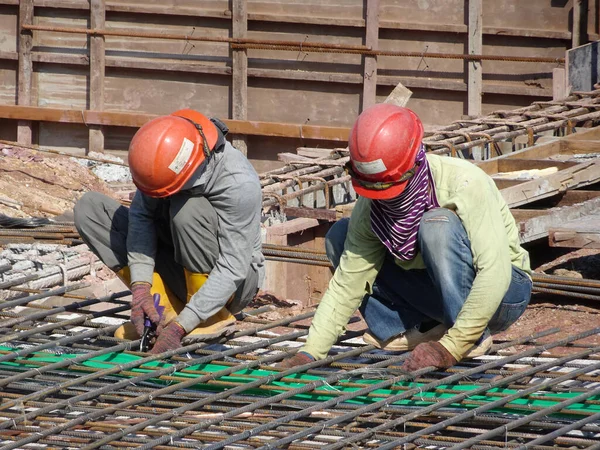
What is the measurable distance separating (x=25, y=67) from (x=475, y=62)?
520 cm

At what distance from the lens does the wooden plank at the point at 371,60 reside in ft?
37.0

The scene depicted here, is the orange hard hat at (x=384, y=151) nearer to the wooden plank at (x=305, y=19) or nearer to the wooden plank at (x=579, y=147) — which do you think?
the wooden plank at (x=579, y=147)

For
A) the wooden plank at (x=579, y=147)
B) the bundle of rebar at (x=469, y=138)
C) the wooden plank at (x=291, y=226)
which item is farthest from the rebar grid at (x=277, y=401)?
the wooden plank at (x=579, y=147)

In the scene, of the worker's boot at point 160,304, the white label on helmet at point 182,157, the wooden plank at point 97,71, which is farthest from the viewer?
the wooden plank at point 97,71

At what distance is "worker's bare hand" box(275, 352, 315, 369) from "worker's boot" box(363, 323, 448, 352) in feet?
1.17

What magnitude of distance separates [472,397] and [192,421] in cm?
99

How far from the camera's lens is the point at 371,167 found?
3459 mm

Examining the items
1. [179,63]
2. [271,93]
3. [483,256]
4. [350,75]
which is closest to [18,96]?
[179,63]

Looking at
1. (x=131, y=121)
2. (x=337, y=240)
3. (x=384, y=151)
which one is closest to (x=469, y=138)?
(x=131, y=121)

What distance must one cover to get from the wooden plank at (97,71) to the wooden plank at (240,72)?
1.52 meters

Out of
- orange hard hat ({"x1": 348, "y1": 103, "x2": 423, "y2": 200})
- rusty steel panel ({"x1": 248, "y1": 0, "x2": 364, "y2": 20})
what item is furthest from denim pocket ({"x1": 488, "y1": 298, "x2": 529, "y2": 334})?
rusty steel panel ({"x1": 248, "y1": 0, "x2": 364, "y2": 20})

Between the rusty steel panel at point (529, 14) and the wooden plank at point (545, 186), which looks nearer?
the wooden plank at point (545, 186)

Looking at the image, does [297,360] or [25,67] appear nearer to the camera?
[297,360]

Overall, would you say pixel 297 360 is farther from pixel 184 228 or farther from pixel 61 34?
pixel 61 34
